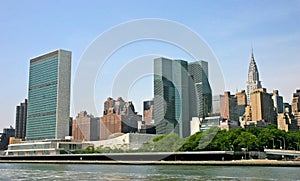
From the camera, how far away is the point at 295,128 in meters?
144

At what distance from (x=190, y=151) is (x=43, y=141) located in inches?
2069

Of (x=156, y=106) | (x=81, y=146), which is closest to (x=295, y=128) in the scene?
(x=81, y=146)

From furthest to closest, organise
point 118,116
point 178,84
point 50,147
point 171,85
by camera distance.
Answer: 1. point 50,147
2. point 118,116
3. point 171,85
4. point 178,84

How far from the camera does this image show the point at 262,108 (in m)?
149

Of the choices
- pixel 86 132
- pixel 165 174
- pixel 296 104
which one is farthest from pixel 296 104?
pixel 165 174

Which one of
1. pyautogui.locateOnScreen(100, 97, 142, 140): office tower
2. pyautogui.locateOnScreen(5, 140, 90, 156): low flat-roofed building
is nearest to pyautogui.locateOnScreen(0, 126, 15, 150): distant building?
pyautogui.locateOnScreen(5, 140, 90, 156): low flat-roofed building

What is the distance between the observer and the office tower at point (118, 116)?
161 ft

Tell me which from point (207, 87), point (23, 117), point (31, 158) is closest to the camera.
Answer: point (207, 87)

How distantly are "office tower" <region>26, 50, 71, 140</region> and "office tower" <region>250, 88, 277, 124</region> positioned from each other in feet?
230

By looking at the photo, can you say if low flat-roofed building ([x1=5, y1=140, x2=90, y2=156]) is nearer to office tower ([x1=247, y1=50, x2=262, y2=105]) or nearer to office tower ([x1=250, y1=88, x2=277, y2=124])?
office tower ([x1=250, y1=88, x2=277, y2=124])

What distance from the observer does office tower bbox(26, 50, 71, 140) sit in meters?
106

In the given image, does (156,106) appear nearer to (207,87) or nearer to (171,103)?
(171,103)

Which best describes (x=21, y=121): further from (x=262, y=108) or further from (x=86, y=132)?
(x=262, y=108)

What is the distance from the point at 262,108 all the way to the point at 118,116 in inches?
3862
